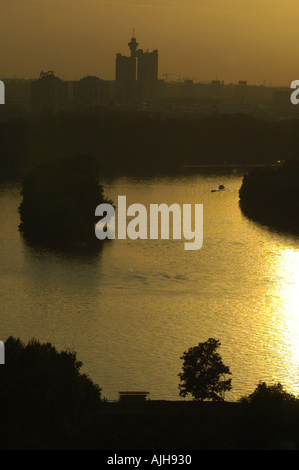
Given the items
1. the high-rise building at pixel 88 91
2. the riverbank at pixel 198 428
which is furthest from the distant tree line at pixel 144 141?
the high-rise building at pixel 88 91

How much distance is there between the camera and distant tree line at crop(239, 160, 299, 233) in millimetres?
11547

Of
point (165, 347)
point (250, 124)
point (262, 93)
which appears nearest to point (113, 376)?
point (165, 347)

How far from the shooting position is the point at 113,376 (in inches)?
200

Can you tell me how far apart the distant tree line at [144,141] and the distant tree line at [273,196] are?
5.51 metres

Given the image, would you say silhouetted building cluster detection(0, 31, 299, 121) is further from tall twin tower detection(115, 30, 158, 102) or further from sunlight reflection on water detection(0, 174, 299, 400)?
sunlight reflection on water detection(0, 174, 299, 400)

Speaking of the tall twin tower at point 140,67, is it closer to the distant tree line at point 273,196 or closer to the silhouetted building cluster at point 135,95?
the silhouetted building cluster at point 135,95

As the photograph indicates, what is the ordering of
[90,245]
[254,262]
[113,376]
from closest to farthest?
1. [113,376]
2. [254,262]
3. [90,245]

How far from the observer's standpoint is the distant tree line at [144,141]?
741 inches

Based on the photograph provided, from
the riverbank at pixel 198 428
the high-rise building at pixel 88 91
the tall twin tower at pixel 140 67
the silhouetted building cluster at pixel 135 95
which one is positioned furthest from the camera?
the tall twin tower at pixel 140 67

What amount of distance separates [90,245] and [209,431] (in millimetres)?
6053

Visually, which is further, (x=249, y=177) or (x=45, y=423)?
(x=249, y=177)

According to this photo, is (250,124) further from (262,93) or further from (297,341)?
(262,93)

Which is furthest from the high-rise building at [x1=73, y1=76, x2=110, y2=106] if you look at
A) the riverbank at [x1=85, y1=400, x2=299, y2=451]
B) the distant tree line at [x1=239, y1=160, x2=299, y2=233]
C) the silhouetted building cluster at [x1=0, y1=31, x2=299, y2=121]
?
the riverbank at [x1=85, y1=400, x2=299, y2=451]

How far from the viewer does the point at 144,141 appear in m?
20.7
